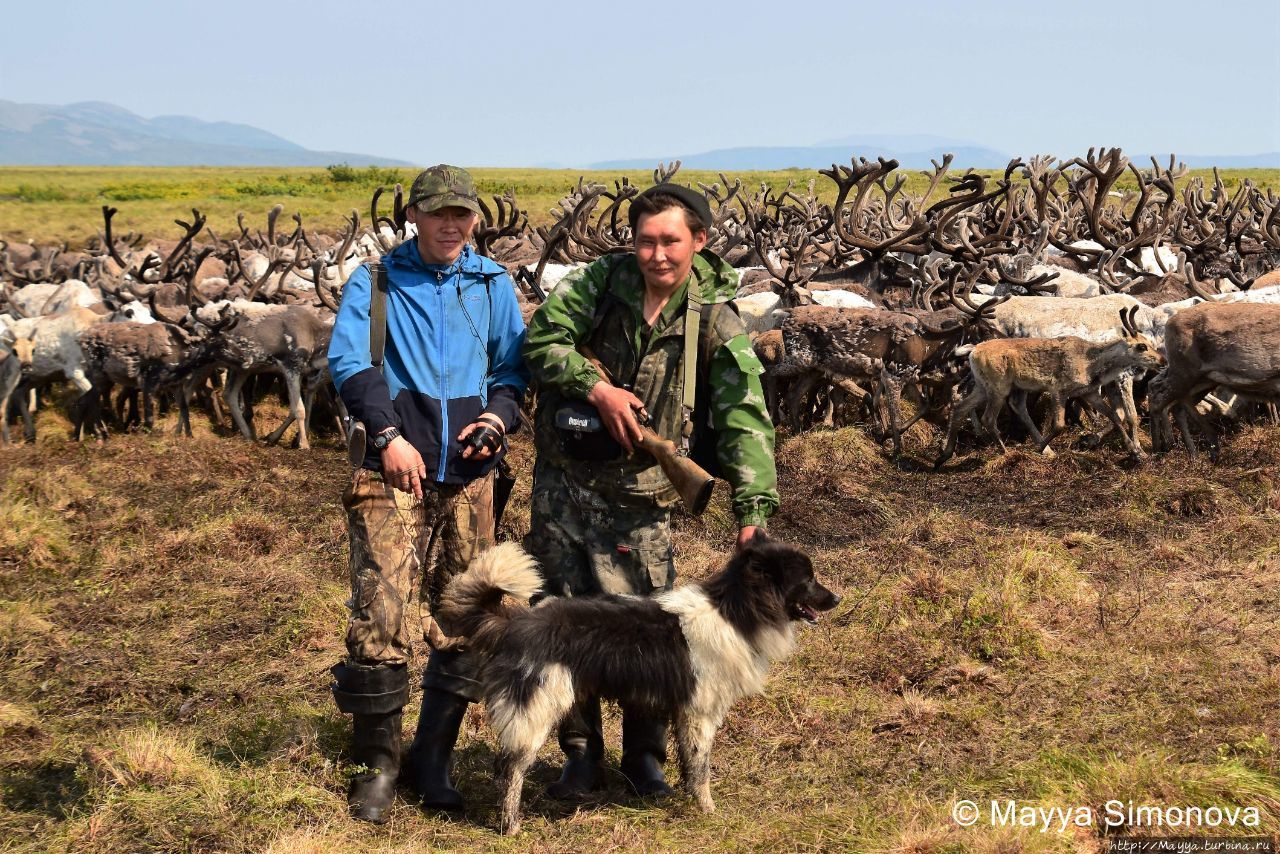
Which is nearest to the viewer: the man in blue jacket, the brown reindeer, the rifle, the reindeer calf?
the rifle

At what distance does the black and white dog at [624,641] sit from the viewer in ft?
12.2

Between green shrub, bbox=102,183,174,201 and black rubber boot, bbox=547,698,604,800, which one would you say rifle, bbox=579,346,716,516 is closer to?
black rubber boot, bbox=547,698,604,800

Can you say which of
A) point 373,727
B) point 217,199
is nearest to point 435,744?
point 373,727

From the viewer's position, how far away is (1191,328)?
9.59 m

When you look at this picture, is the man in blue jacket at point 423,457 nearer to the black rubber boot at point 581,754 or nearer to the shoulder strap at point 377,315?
the shoulder strap at point 377,315

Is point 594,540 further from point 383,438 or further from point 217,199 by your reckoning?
point 217,199

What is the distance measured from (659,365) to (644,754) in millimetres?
1437

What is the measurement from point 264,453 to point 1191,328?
830 centimetres

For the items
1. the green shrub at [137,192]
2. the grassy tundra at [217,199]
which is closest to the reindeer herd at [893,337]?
the grassy tundra at [217,199]

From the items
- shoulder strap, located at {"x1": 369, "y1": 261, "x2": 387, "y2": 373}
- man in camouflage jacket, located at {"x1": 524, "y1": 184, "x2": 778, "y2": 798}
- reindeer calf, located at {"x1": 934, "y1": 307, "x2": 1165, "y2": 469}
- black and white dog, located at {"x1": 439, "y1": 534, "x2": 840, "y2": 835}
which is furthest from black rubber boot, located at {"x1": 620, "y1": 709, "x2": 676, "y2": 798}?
reindeer calf, located at {"x1": 934, "y1": 307, "x2": 1165, "y2": 469}

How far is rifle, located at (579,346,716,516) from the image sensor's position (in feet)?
11.8

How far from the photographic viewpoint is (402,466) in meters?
3.71

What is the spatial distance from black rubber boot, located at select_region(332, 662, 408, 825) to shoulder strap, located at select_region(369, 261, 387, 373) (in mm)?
1035

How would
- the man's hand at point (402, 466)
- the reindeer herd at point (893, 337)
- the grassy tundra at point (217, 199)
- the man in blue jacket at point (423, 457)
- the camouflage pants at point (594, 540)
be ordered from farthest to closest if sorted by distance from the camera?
the grassy tundra at point (217, 199) → the reindeer herd at point (893, 337) → the camouflage pants at point (594, 540) → the man in blue jacket at point (423, 457) → the man's hand at point (402, 466)
